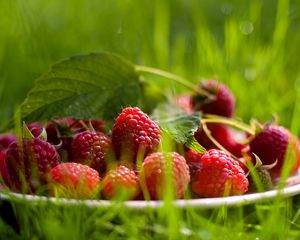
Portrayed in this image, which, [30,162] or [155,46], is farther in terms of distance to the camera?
[155,46]

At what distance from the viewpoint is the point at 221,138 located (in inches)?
48.2

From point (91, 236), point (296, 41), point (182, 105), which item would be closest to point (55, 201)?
point (91, 236)

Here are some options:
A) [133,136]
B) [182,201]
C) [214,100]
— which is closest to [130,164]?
[133,136]

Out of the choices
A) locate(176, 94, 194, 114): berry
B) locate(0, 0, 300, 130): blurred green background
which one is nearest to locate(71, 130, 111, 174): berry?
locate(176, 94, 194, 114): berry

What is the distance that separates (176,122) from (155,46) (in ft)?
2.83

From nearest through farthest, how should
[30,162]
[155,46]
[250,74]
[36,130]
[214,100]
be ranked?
[30,162]
[36,130]
[214,100]
[250,74]
[155,46]

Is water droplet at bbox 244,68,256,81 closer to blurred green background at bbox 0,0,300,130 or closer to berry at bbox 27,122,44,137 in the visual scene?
blurred green background at bbox 0,0,300,130

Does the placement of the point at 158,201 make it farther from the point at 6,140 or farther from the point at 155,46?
the point at 155,46

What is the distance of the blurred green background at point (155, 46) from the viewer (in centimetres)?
173

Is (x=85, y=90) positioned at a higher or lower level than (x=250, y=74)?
higher

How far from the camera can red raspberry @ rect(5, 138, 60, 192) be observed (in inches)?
37.2

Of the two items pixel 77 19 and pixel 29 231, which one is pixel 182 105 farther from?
pixel 77 19

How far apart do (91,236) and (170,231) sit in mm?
118

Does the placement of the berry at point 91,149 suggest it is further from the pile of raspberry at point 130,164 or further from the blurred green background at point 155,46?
the blurred green background at point 155,46
